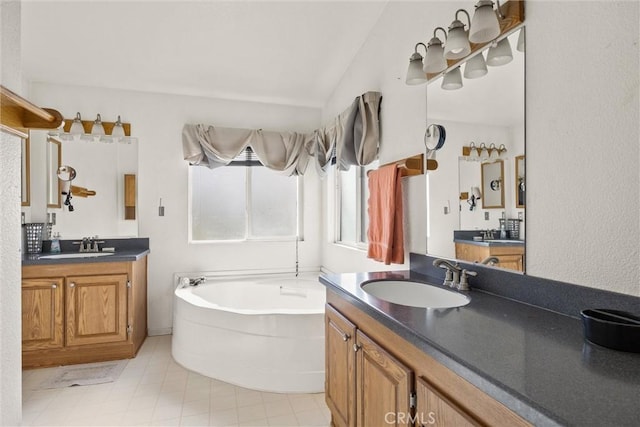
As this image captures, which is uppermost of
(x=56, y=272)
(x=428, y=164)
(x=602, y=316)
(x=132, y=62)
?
(x=132, y=62)

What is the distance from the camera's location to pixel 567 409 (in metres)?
0.62

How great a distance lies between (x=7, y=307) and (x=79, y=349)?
2253 mm

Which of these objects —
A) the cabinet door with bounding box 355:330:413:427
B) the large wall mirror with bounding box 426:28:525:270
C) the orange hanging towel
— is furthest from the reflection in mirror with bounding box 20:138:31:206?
the large wall mirror with bounding box 426:28:525:270

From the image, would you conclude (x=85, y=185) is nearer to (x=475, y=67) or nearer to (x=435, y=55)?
(x=435, y=55)

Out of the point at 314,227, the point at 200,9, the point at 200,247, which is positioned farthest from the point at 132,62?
the point at 314,227

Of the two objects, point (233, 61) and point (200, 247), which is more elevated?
point (233, 61)

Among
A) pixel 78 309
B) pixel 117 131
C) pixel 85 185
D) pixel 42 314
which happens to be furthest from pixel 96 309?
pixel 117 131

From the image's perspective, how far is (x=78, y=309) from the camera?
2744 millimetres

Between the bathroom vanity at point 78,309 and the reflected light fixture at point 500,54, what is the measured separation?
292cm

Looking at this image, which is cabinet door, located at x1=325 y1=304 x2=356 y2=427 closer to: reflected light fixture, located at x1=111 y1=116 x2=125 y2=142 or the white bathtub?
the white bathtub

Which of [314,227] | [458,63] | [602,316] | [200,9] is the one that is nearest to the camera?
[602,316]

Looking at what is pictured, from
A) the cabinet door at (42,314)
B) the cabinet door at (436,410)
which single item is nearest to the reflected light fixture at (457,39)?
the cabinet door at (436,410)

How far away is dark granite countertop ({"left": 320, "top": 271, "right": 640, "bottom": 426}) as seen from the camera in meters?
0.63

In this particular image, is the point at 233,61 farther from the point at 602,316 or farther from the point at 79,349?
the point at 602,316
